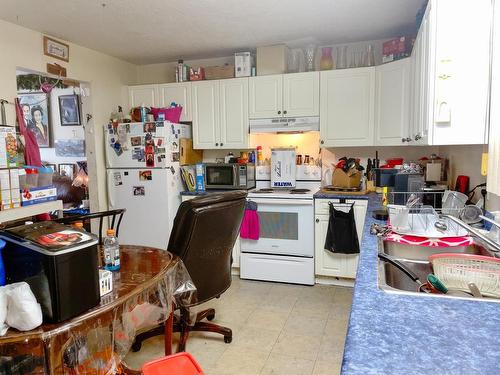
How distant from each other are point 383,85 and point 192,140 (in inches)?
82.5

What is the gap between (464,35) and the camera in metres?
1.80

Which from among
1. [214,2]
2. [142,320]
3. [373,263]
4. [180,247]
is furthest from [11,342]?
[214,2]

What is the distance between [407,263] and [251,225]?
7.13ft

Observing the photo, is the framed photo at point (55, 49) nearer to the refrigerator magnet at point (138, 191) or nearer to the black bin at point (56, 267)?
the refrigerator magnet at point (138, 191)

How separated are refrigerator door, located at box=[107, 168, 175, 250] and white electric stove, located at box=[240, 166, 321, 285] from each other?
84 centimetres

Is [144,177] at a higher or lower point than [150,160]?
lower

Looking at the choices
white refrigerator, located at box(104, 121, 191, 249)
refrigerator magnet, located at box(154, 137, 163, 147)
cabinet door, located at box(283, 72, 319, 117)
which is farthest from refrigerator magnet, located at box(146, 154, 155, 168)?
cabinet door, located at box(283, 72, 319, 117)

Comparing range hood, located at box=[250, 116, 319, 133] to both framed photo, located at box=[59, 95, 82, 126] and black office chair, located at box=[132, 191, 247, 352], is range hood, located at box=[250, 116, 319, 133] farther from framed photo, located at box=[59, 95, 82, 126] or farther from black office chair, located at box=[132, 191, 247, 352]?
framed photo, located at box=[59, 95, 82, 126]

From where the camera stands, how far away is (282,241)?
A: 12.0 ft

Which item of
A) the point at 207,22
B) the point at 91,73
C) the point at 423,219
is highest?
the point at 207,22

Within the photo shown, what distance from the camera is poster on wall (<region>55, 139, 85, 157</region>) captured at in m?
4.57

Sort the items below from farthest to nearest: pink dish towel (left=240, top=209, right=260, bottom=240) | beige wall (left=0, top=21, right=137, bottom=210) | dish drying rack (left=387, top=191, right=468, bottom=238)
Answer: pink dish towel (left=240, top=209, right=260, bottom=240)
beige wall (left=0, top=21, right=137, bottom=210)
dish drying rack (left=387, top=191, right=468, bottom=238)

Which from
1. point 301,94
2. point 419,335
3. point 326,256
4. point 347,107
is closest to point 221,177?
point 301,94

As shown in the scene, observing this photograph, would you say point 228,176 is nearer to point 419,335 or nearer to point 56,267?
point 56,267
